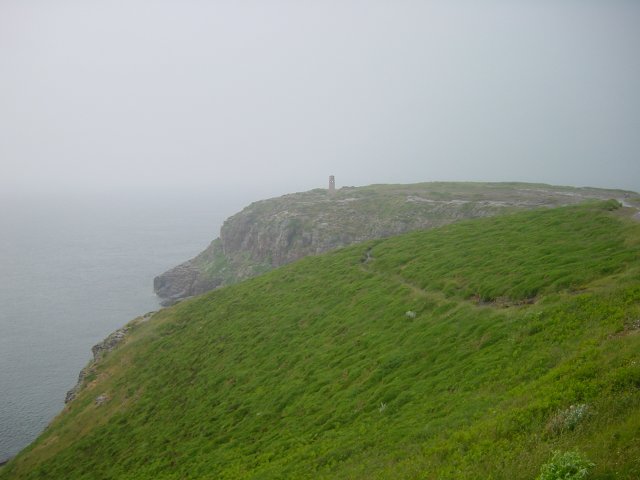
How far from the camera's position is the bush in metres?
10.1

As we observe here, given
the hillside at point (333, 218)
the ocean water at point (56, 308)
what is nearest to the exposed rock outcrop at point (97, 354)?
the ocean water at point (56, 308)

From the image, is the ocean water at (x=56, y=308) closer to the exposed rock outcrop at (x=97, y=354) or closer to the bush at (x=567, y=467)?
the exposed rock outcrop at (x=97, y=354)

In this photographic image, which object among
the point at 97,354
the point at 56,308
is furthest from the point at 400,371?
the point at 56,308

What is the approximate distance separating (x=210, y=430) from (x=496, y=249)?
30.3 m

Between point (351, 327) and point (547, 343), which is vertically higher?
point (547, 343)

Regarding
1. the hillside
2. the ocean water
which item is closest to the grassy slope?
the ocean water

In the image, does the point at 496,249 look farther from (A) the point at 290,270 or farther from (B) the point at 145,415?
(B) the point at 145,415

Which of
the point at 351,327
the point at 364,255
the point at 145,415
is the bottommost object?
the point at 145,415

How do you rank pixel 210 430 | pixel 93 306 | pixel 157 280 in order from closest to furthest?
pixel 210 430 → pixel 93 306 → pixel 157 280

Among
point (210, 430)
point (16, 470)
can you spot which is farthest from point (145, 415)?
point (16, 470)

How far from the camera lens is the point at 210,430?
30859mm

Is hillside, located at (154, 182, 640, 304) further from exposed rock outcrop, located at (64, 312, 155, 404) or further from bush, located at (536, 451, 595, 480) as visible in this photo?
bush, located at (536, 451, 595, 480)

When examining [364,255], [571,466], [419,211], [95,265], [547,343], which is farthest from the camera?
[95,265]

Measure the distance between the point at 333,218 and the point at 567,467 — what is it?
88.0 m
